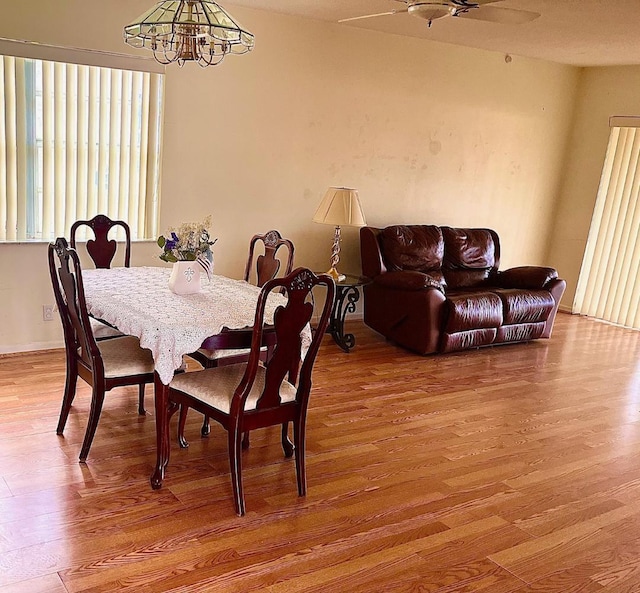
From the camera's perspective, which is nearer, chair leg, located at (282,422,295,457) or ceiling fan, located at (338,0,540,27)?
ceiling fan, located at (338,0,540,27)

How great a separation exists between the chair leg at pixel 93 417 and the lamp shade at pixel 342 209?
2611 millimetres

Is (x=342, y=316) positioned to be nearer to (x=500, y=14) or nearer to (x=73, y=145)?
(x=73, y=145)

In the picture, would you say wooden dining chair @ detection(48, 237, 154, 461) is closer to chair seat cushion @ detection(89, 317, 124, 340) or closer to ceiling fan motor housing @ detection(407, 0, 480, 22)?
chair seat cushion @ detection(89, 317, 124, 340)

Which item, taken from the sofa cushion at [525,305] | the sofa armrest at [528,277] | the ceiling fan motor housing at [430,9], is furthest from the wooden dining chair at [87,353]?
the sofa armrest at [528,277]

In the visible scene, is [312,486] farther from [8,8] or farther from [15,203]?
[8,8]

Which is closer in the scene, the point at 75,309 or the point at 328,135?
the point at 75,309

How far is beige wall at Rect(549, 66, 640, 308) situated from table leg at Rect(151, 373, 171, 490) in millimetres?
5827

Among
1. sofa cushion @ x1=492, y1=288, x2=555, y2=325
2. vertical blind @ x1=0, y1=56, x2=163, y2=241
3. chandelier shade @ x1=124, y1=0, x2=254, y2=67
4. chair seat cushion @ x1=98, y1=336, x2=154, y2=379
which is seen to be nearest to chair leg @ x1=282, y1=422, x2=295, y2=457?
chair seat cushion @ x1=98, y1=336, x2=154, y2=379

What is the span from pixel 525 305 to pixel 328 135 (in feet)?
7.41

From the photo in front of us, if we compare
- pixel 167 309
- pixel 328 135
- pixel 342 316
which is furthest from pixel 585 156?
pixel 167 309

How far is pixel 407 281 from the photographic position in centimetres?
530

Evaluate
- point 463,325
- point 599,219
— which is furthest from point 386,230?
point 599,219

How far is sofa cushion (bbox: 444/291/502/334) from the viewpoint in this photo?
205 inches

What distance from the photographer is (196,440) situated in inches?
137
